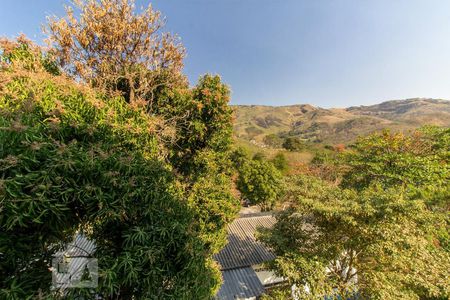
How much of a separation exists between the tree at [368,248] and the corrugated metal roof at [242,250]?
381 cm

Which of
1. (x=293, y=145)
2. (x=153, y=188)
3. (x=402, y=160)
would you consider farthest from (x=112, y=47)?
(x=293, y=145)

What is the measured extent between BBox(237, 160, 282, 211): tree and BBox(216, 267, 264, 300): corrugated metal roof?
406 inches

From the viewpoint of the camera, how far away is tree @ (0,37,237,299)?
225 centimetres

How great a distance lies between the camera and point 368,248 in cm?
563

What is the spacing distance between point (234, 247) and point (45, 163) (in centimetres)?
1052

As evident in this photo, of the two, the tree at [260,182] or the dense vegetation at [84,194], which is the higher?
the dense vegetation at [84,194]

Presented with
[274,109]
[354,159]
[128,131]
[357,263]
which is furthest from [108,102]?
[274,109]

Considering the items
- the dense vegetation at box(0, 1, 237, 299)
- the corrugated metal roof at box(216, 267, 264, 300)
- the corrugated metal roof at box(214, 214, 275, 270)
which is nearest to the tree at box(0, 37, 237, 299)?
the dense vegetation at box(0, 1, 237, 299)

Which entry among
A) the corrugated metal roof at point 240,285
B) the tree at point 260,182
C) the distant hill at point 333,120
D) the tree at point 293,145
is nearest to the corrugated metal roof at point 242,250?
the corrugated metal roof at point 240,285

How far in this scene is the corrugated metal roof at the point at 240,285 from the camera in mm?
8898

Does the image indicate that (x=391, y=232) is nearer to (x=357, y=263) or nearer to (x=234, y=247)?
(x=357, y=263)

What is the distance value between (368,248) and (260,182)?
14385mm

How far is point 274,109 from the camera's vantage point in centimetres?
17062

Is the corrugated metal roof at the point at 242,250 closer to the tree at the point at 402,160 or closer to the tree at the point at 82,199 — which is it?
the tree at the point at 402,160
